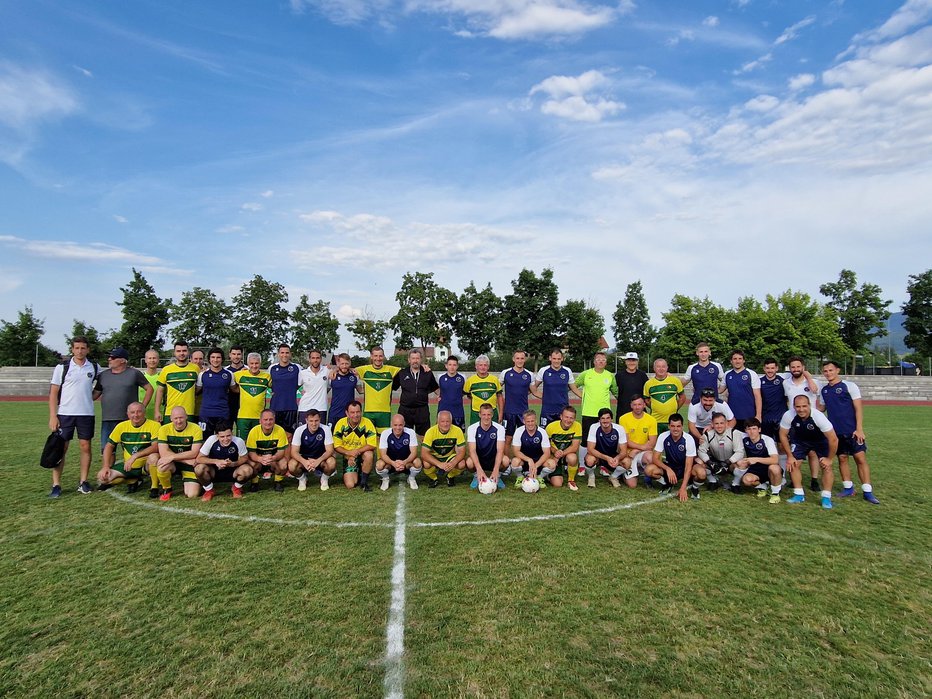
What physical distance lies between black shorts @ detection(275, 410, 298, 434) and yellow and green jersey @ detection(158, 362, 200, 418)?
119cm

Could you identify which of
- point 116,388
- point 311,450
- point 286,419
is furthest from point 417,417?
point 116,388

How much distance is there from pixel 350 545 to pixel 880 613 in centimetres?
398

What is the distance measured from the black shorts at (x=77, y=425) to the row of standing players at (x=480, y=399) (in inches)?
15.6

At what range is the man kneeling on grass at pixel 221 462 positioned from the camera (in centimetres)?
652

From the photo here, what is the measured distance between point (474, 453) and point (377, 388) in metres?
1.84

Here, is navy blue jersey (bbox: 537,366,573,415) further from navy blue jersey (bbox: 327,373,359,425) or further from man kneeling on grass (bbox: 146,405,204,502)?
man kneeling on grass (bbox: 146,405,204,502)

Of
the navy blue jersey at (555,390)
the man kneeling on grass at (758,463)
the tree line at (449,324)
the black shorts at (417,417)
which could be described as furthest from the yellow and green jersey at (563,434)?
the tree line at (449,324)

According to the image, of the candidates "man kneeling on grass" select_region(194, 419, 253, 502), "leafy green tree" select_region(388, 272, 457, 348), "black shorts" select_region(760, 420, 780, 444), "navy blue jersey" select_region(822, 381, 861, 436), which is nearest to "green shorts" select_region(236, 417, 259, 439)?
"man kneeling on grass" select_region(194, 419, 253, 502)

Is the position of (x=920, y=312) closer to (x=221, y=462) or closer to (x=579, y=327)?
(x=579, y=327)

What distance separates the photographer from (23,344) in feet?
134

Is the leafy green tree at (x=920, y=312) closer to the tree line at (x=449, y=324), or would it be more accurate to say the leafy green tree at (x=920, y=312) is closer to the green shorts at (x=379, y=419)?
the tree line at (x=449, y=324)

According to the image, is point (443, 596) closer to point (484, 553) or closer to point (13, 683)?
point (484, 553)

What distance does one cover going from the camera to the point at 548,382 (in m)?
8.08

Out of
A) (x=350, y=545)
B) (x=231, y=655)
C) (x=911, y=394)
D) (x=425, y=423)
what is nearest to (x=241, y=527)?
(x=350, y=545)
